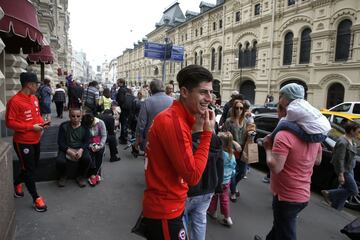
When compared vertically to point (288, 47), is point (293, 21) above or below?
above

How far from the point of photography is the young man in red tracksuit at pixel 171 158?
1655mm

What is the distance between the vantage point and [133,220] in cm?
382

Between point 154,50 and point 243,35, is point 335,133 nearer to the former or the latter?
point 154,50

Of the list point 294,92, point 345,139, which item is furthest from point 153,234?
point 345,139

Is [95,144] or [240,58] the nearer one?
[95,144]

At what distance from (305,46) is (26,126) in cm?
2448

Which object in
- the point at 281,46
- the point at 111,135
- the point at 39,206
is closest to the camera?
the point at 39,206

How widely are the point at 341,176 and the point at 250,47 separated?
27021 mm

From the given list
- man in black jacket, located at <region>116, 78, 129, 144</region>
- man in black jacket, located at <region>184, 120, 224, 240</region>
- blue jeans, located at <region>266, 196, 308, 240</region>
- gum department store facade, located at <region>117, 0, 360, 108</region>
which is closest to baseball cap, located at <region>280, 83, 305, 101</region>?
man in black jacket, located at <region>184, 120, 224, 240</region>

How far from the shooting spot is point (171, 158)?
162 centimetres

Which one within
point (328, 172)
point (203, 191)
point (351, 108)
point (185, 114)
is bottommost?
point (328, 172)

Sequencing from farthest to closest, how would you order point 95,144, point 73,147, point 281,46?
1. point 281,46
2. point 95,144
3. point 73,147

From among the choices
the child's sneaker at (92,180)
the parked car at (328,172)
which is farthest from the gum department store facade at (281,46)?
the child's sneaker at (92,180)

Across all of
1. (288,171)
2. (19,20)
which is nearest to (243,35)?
(19,20)
